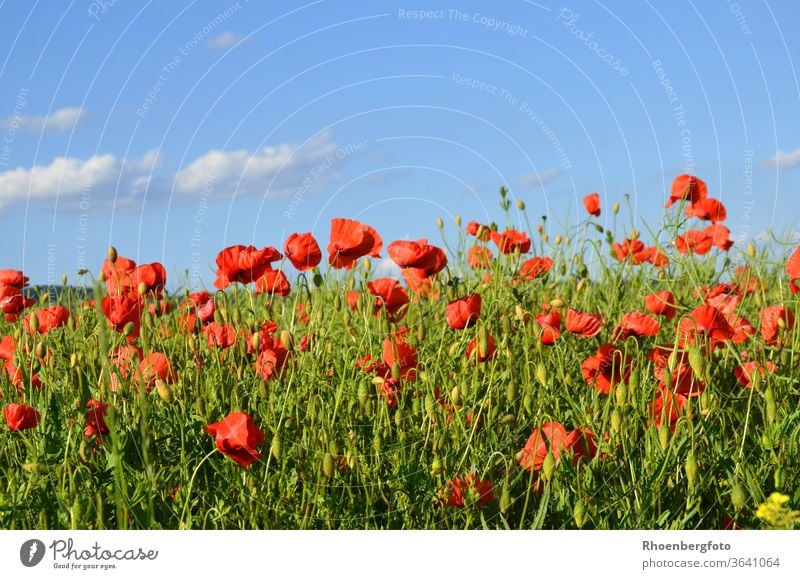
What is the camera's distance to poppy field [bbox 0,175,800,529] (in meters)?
1.94

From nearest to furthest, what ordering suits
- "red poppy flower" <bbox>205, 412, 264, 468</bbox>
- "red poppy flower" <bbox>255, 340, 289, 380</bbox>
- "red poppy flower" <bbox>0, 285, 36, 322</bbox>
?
"red poppy flower" <bbox>205, 412, 264, 468</bbox>, "red poppy flower" <bbox>255, 340, 289, 380</bbox>, "red poppy flower" <bbox>0, 285, 36, 322</bbox>

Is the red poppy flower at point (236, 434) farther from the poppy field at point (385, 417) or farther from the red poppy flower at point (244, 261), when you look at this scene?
the red poppy flower at point (244, 261)

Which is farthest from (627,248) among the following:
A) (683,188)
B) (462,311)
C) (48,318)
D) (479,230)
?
(48,318)

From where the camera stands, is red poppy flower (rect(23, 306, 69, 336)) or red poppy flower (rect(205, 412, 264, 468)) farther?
red poppy flower (rect(23, 306, 69, 336))

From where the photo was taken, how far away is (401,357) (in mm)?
2385

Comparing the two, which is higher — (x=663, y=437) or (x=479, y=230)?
(x=479, y=230)

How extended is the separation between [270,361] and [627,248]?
6.03 feet

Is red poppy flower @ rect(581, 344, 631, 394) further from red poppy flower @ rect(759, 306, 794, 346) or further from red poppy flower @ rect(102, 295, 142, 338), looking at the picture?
red poppy flower @ rect(102, 295, 142, 338)

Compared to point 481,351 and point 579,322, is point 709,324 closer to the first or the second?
point 579,322

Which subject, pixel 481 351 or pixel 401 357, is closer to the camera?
pixel 481 351

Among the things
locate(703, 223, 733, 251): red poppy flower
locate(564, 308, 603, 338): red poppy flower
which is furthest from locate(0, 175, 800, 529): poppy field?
locate(703, 223, 733, 251): red poppy flower

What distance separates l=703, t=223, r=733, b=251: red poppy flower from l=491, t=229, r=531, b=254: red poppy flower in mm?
923
